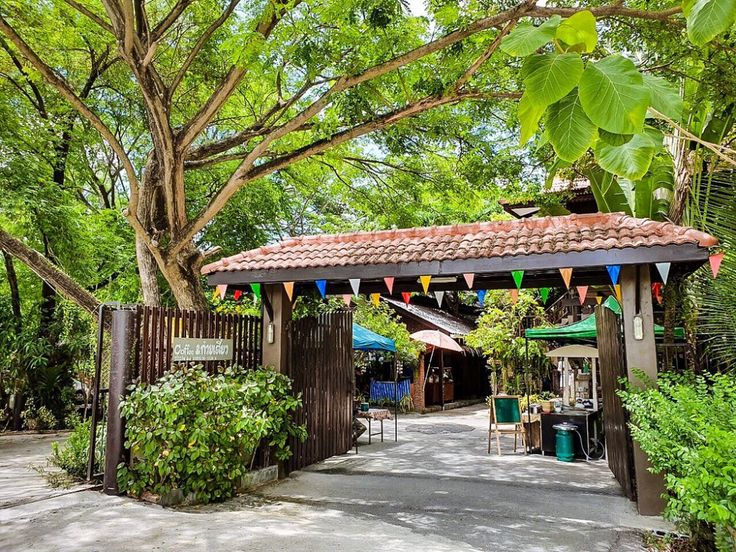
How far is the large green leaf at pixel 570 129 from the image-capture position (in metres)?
1.35

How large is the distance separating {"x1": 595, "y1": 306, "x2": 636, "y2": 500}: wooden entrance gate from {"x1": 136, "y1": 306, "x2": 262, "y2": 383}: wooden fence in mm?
4681

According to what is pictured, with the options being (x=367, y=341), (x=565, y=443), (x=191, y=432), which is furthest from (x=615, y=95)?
(x=367, y=341)

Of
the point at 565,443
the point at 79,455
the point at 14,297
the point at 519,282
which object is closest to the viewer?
the point at 519,282

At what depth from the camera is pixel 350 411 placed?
9.41m

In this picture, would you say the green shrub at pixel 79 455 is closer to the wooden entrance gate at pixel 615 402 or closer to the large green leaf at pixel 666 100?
the wooden entrance gate at pixel 615 402

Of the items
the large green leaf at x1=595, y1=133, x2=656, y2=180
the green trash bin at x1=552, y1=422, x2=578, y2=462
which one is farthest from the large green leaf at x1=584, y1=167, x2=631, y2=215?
the large green leaf at x1=595, y1=133, x2=656, y2=180

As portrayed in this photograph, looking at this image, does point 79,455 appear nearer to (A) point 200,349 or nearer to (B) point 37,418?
(A) point 200,349

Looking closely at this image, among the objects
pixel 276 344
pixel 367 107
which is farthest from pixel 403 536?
pixel 367 107

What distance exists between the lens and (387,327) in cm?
1648

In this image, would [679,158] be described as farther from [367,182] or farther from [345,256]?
[367,182]

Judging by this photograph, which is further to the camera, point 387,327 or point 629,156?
point 387,327

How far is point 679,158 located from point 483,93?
2.67 m

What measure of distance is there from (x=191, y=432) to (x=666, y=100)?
208 inches

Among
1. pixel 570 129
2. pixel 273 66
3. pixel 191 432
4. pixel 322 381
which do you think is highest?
pixel 273 66
